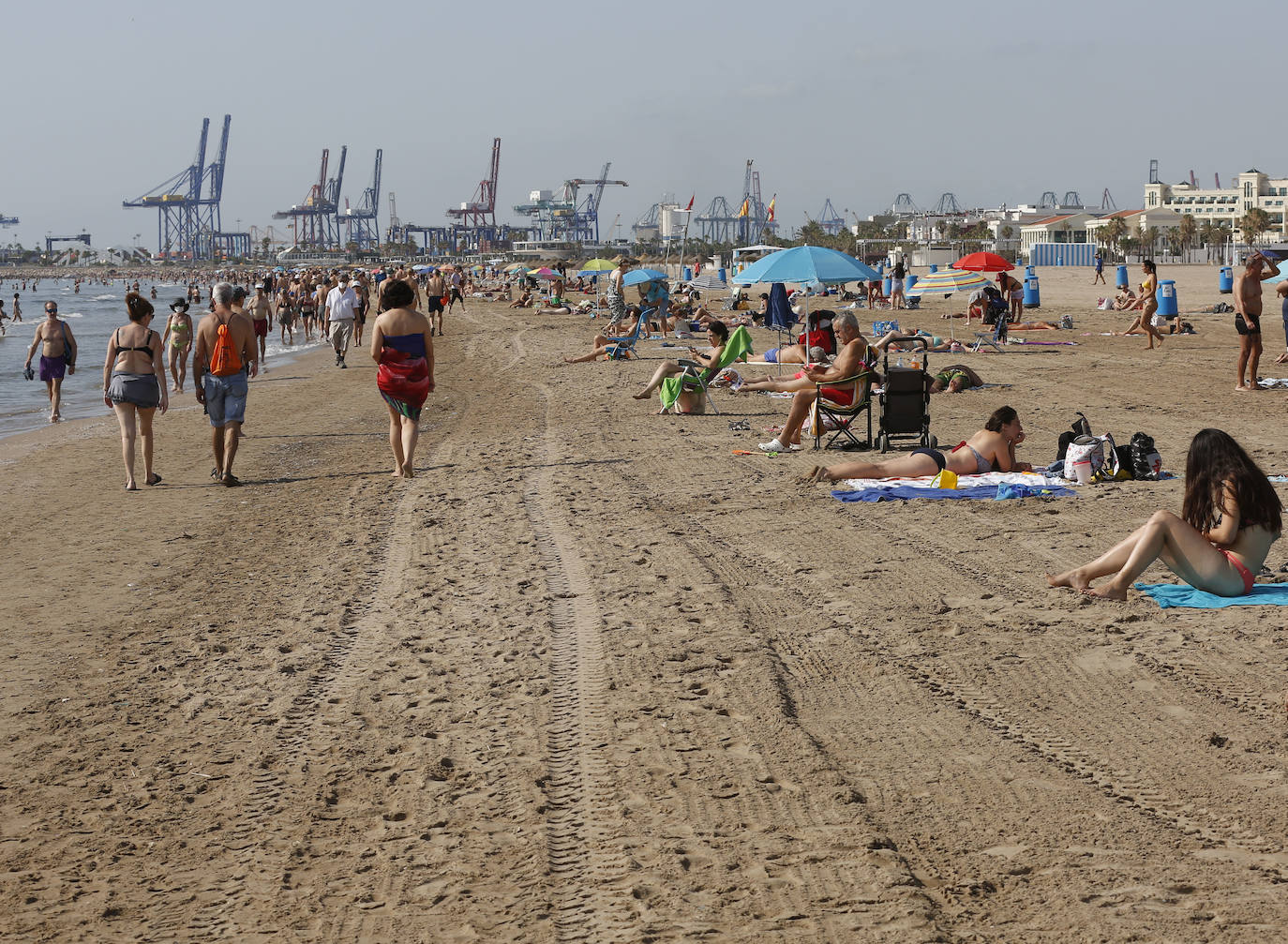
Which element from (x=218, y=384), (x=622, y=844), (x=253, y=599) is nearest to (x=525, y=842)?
(x=622, y=844)

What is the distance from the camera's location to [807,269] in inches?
441

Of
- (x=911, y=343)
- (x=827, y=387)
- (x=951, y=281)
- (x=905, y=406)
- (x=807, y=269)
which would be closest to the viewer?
(x=905, y=406)

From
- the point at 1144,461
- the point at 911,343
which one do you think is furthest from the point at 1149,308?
the point at 1144,461

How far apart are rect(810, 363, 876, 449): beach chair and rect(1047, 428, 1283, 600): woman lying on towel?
13.1ft

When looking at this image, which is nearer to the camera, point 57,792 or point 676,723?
point 57,792

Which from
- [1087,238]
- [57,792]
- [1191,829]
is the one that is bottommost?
[57,792]

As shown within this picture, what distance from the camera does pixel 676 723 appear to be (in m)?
3.65

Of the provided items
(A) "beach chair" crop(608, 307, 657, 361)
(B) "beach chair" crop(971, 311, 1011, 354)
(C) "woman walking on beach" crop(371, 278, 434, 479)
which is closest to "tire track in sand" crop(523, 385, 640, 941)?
(C) "woman walking on beach" crop(371, 278, 434, 479)

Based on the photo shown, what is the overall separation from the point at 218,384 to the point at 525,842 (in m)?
5.90

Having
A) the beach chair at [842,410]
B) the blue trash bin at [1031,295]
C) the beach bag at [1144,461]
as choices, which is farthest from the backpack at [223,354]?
the blue trash bin at [1031,295]

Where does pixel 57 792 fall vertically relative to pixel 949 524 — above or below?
below

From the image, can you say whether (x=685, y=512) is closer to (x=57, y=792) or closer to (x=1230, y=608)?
(x=1230, y=608)

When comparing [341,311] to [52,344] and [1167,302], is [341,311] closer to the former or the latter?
[52,344]

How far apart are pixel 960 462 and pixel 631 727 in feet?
13.8
